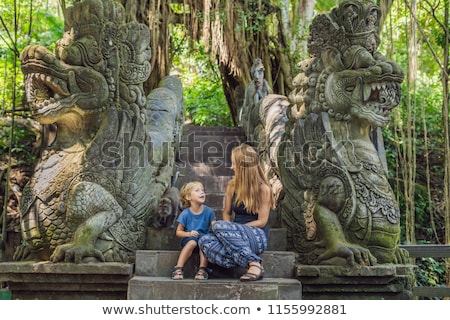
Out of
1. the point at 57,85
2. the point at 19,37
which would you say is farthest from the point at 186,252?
the point at 19,37

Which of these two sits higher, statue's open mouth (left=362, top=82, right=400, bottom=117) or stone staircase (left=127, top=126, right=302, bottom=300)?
statue's open mouth (left=362, top=82, right=400, bottom=117)

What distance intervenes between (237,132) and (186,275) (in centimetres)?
537

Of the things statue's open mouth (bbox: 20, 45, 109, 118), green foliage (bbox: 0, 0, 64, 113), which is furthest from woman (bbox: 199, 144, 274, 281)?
green foliage (bbox: 0, 0, 64, 113)

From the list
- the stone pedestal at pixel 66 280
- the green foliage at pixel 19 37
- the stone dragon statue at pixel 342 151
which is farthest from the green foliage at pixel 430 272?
the green foliage at pixel 19 37

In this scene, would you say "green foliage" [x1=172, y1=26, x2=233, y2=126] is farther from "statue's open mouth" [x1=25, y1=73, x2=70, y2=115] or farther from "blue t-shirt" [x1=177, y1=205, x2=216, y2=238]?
"blue t-shirt" [x1=177, y1=205, x2=216, y2=238]

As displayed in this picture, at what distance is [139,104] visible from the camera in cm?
500

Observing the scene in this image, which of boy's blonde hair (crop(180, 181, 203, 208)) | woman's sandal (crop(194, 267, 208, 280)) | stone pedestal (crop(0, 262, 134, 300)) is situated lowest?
stone pedestal (crop(0, 262, 134, 300))

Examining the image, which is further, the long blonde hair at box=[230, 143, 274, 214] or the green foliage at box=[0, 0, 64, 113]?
the green foliage at box=[0, 0, 64, 113]

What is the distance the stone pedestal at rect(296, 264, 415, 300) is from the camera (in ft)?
13.8

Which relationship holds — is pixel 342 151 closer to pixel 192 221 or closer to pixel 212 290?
pixel 192 221

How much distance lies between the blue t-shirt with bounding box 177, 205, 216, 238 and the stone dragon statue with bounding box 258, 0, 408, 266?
84 cm

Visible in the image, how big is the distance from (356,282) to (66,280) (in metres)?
2.19

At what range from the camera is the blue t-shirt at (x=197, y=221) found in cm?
431

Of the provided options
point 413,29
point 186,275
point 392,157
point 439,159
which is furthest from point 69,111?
point 439,159
